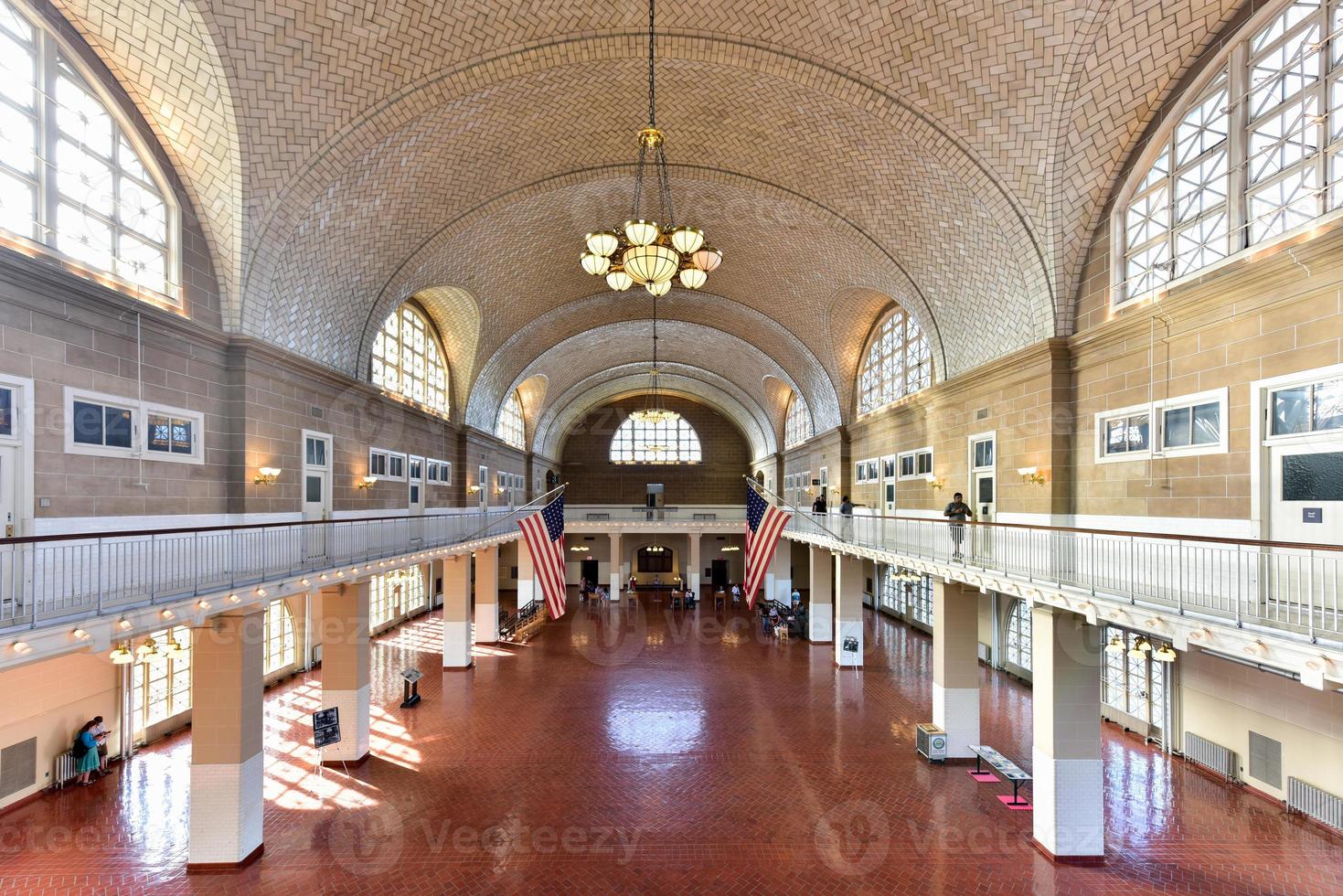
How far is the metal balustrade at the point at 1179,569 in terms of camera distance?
5859 mm

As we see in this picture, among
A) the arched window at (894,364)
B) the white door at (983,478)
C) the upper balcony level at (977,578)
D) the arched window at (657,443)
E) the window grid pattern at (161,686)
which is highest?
the arched window at (894,364)

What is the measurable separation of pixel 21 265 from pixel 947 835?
13.6 metres

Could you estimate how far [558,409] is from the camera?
39219mm

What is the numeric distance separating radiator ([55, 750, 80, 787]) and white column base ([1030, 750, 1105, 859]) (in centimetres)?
1494

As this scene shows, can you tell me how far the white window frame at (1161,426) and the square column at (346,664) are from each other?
12913 millimetres

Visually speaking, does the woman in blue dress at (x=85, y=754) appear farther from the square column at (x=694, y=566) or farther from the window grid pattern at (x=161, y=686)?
the square column at (x=694, y=566)

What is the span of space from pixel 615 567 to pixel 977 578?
73.4 ft

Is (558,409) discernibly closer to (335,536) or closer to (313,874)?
(335,536)

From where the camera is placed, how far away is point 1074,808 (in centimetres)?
898

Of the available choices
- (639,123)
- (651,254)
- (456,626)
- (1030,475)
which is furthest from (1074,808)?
(456,626)

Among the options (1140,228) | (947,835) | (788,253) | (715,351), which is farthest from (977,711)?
(715,351)

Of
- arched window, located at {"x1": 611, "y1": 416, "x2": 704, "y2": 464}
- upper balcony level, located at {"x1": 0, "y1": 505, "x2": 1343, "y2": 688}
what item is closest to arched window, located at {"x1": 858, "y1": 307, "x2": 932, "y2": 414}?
upper balcony level, located at {"x1": 0, "y1": 505, "x2": 1343, "y2": 688}

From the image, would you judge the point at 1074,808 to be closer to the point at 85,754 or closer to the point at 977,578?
the point at 977,578

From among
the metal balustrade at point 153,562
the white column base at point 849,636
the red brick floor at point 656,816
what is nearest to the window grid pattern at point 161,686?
the red brick floor at point 656,816
